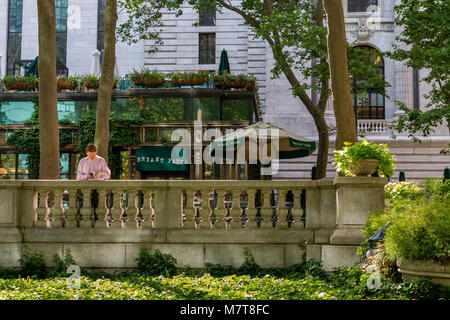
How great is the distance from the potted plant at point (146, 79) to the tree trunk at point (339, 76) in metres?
12.7

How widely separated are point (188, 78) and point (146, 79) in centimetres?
185

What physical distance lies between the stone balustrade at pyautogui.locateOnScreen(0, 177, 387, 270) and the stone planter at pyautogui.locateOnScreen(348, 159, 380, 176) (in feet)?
1.73

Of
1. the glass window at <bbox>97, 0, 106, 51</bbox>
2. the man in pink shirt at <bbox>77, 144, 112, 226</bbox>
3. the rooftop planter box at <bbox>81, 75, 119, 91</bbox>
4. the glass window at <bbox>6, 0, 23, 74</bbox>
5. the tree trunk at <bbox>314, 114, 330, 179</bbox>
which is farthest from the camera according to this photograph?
the glass window at <bbox>6, 0, 23, 74</bbox>

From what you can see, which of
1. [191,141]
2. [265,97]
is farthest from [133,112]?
[265,97]

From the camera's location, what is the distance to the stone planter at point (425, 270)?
777cm


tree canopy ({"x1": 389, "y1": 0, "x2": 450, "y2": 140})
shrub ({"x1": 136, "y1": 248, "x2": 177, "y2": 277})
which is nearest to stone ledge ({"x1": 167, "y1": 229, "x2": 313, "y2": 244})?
shrub ({"x1": 136, "y1": 248, "x2": 177, "y2": 277})

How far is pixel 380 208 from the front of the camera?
9.93 metres

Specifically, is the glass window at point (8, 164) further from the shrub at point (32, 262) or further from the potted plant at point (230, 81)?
the shrub at point (32, 262)

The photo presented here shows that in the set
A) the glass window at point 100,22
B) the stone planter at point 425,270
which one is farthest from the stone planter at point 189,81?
the stone planter at point 425,270

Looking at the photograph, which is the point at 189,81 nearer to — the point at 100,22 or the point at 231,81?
the point at 231,81

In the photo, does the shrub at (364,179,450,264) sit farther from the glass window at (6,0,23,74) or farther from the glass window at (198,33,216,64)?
the glass window at (6,0,23,74)

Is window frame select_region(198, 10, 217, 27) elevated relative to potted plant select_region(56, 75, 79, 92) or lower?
elevated

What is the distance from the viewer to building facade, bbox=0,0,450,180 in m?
32.8

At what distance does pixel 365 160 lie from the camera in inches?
389
